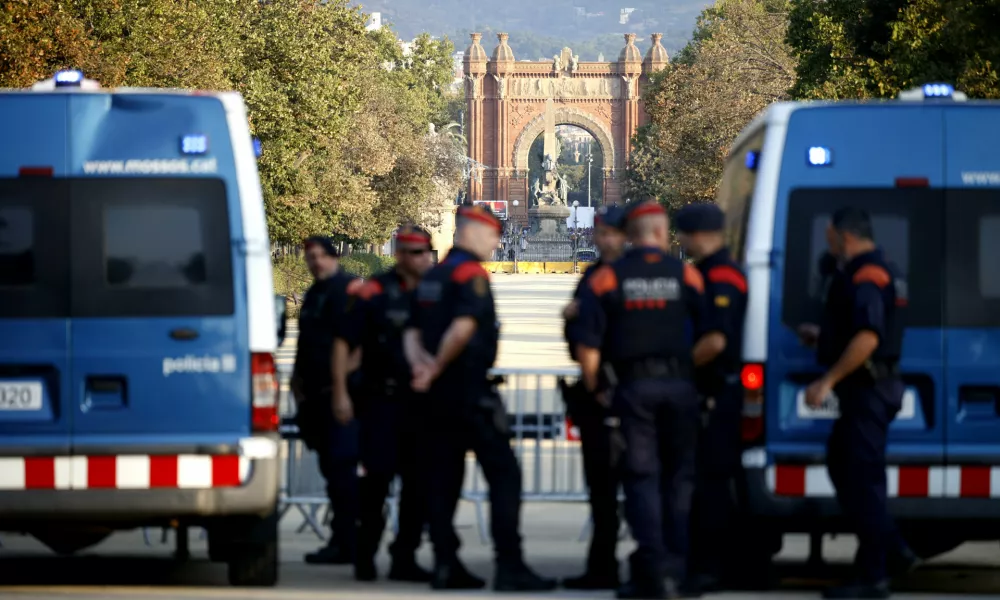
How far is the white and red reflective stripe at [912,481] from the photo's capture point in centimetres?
812

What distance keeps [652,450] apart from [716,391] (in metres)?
0.49

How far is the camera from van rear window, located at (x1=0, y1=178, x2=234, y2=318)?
8.01m

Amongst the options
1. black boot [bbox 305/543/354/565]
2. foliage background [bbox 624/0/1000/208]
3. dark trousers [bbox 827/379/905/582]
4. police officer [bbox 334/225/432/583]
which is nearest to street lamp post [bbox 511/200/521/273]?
foliage background [bbox 624/0/1000/208]

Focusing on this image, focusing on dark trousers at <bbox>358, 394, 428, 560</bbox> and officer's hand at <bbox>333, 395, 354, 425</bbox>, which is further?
officer's hand at <bbox>333, 395, 354, 425</bbox>

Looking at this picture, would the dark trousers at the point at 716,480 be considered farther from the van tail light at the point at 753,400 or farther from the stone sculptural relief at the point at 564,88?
the stone sculptural relief at the point at 564,88

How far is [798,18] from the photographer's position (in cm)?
3828

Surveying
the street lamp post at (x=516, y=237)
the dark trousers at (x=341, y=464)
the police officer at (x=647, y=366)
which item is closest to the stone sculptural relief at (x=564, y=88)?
the street lamp post at (x=516, y=237)

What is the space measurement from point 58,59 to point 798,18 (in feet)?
58.7

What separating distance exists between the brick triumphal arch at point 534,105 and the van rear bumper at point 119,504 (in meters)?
122

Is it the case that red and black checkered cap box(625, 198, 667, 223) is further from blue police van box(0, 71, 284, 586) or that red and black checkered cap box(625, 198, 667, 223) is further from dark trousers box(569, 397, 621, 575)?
blue police van box(0, 71, 284, 586)

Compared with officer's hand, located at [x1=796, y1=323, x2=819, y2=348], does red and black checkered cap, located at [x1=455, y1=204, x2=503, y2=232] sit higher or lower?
higher

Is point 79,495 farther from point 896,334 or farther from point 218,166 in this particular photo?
point 896,334

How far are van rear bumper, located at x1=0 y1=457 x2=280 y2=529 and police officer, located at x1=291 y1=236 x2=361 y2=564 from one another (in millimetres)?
1362

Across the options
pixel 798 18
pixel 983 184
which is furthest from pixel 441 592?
pixel 798 18
